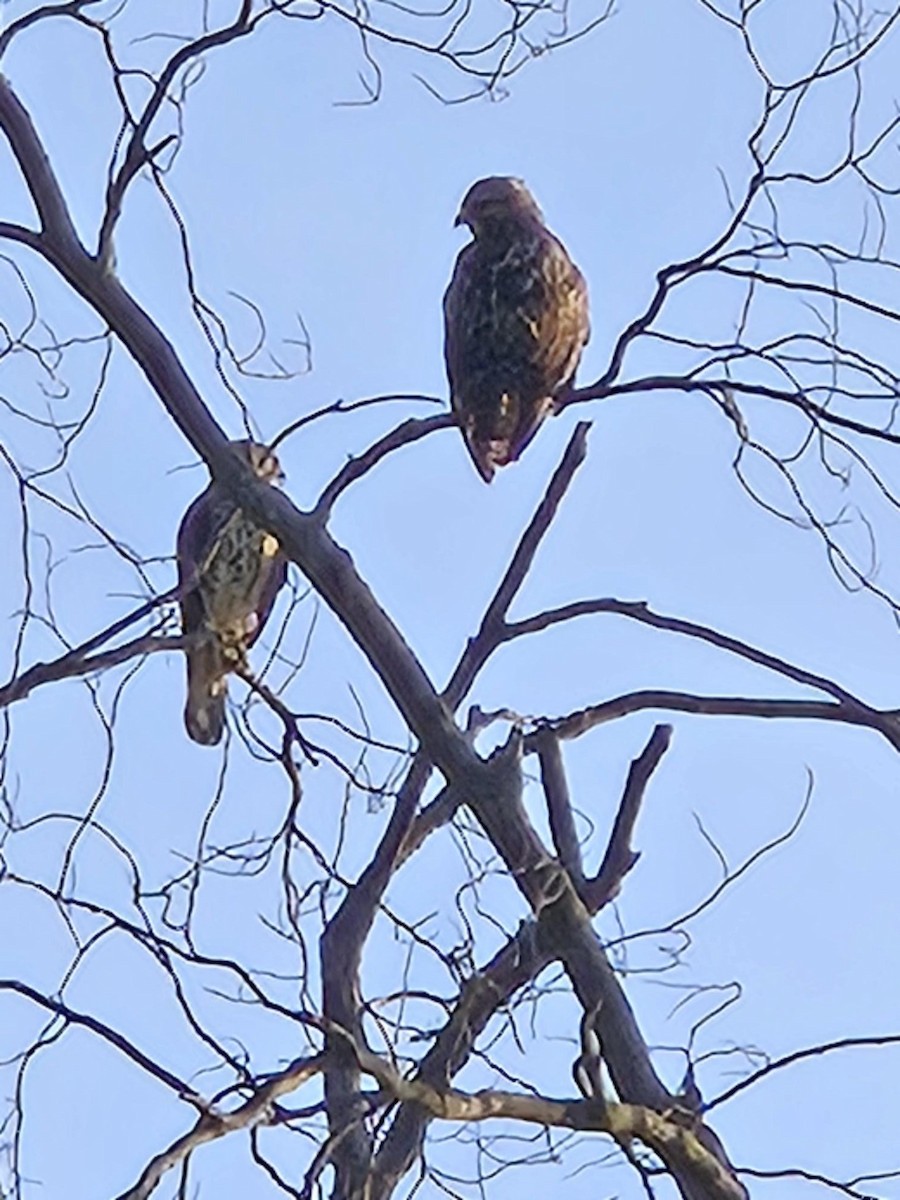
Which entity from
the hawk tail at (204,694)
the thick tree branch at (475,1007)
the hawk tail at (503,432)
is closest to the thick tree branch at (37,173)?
the thick tree branch at (475,1007)

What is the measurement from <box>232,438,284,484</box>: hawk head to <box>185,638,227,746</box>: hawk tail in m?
1.09

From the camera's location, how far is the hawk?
18.5ft

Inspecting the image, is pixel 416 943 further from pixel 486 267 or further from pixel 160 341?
pixel 486 267

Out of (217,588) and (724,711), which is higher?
(217,588)

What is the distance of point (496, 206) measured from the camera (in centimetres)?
635

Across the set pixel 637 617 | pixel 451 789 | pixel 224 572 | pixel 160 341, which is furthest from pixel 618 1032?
pixel 224 572

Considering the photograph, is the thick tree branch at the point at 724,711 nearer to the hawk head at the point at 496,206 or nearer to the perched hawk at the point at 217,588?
the perched hawk at the point at 217,588

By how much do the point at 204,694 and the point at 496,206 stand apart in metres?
1.48

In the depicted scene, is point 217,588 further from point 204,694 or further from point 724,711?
point 724,711

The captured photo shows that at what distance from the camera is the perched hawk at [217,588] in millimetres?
5355

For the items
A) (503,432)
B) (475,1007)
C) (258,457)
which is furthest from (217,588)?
(475,1007)

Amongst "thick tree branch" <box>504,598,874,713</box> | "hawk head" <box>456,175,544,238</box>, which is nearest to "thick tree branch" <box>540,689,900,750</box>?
"thick tree branch" <box>504,598,874,713</box>

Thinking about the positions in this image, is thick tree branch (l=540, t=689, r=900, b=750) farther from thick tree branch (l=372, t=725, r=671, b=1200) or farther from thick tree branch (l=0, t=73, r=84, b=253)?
thick tree branch (l=0, t=73, r=84, b=253)

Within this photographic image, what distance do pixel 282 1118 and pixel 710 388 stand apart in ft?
3.79
